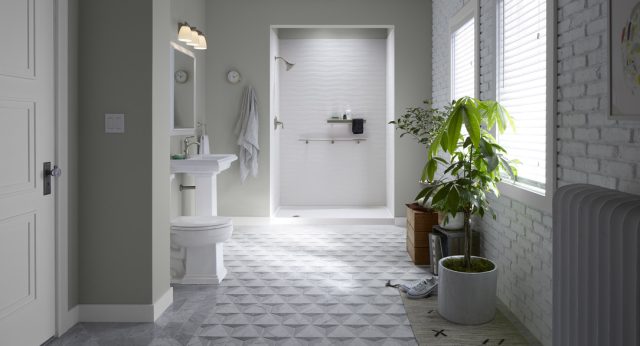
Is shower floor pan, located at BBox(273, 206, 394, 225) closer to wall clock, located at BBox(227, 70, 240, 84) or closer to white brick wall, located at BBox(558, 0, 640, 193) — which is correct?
wall clock, located at BBox(227, 70, 240, 84)

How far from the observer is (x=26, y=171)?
2.71 m

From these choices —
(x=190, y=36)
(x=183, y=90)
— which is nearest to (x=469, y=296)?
(x=183, y=90)

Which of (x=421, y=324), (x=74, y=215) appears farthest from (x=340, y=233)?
(x=74, y=215)

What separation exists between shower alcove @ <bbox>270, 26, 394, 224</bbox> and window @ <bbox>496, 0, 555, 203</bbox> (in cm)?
371

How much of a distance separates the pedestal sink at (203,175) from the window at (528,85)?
2189mm

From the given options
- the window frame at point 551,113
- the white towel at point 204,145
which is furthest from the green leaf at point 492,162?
the white towel at point 204,145

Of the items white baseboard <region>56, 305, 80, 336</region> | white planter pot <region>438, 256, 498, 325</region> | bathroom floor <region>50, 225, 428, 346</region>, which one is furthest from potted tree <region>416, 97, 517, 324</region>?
white baseboard <region>56, 305, 80, 336</region>

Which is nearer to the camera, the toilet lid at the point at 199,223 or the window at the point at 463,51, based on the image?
the toilet lid at the point at 199,223

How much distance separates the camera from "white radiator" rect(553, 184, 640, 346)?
5.36 feet

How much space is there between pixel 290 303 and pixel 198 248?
2.83 ft

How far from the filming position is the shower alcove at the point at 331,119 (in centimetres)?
738

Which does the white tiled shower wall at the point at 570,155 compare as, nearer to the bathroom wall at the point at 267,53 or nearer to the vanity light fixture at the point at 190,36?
the bathroom wall at the point at 267,53

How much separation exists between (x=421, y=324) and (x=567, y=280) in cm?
131

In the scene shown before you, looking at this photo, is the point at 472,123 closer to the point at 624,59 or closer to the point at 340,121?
the point at 624,59
